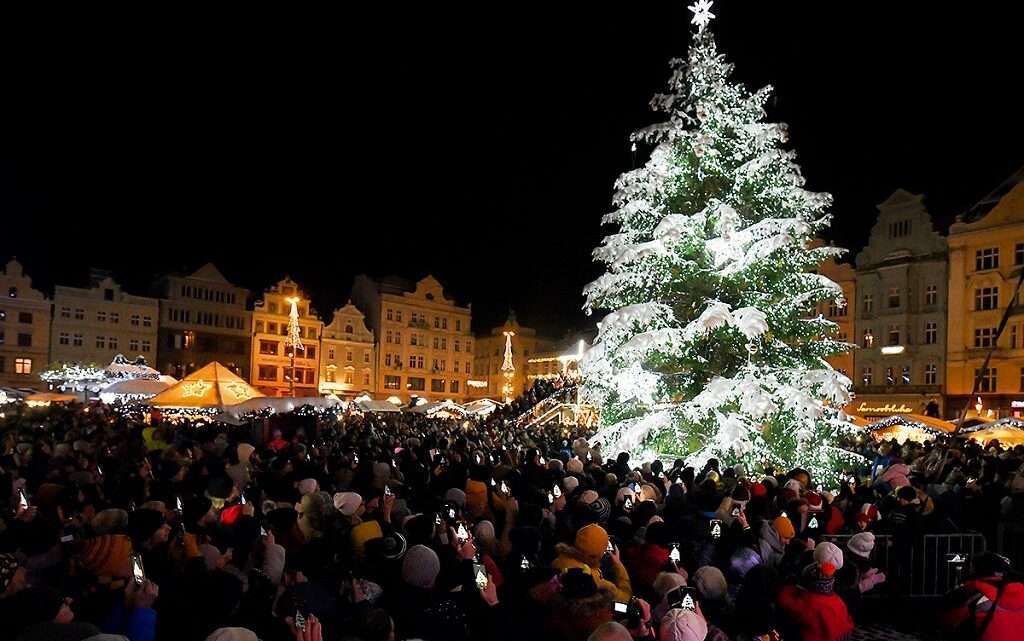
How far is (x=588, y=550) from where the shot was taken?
21.2ft

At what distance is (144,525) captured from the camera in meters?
7.11

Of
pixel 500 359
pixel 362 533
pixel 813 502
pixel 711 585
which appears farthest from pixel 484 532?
pixel 500 359

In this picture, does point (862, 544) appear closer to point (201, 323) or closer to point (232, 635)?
point (232, 635)

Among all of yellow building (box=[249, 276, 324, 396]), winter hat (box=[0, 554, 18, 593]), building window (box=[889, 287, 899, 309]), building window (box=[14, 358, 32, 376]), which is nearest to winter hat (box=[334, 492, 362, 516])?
→ winter hat (box=[0, 554, 18, 593])

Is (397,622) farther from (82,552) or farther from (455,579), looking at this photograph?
(82,552)

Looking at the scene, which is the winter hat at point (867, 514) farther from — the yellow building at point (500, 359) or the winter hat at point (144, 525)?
the yellow building at point (500, 359)

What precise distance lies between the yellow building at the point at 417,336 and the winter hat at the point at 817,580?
238 ft

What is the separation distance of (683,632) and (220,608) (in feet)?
9.57

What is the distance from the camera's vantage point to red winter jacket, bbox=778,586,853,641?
5.78 metres

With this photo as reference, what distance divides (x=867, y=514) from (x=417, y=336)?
71240mm

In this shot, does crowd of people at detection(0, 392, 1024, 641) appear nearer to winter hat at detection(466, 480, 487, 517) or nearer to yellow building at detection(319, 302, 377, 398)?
winter hat at detection(466, 480, 487, 517)

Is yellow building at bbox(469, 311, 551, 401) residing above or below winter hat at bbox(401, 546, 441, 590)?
above

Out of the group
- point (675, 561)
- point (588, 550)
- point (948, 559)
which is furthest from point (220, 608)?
point (948, 559)

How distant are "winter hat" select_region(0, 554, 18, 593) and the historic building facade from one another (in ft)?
211
